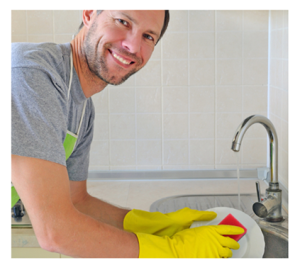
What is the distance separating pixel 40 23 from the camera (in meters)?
1.38

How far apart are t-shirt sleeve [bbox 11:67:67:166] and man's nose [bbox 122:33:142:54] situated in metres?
0.24

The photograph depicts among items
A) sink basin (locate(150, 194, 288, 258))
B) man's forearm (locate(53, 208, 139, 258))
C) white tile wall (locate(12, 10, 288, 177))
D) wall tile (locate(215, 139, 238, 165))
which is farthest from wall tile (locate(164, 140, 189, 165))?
man's forearm (locate(53, 208, 139, 258))

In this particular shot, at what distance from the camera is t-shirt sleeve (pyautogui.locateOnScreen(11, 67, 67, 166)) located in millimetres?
576

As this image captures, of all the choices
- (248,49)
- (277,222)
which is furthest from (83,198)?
(248,49)

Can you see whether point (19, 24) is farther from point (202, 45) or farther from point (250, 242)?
point (250, 242)

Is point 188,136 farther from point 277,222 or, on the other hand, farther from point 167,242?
point 167,242

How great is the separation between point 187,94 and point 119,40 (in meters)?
0.67

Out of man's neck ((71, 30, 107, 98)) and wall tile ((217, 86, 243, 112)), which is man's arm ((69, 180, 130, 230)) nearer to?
man's neck ((71, 30, 107, 98))

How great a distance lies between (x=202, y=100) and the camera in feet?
4.64

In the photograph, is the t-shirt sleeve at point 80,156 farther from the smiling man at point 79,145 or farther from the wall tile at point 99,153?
the wall tile at point 99,153

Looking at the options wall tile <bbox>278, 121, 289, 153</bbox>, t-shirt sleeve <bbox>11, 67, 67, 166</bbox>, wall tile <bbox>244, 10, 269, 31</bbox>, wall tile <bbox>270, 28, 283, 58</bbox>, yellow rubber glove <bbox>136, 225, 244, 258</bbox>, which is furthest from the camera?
wall tile <bbox>244, 10, 269, 31</bbox>

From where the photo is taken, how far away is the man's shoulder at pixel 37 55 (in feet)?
2.03
